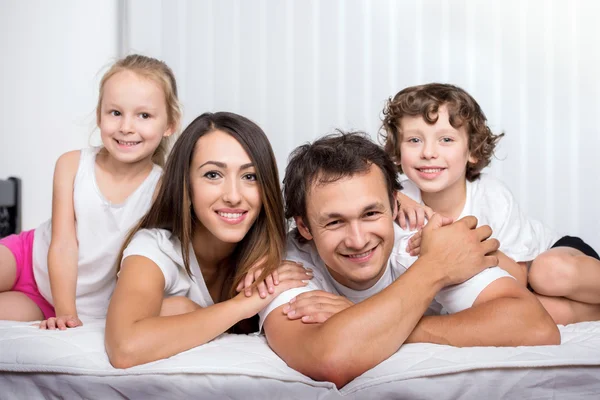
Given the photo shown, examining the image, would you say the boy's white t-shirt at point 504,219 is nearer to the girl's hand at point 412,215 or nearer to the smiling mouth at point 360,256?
the girl's hand at point 412,215

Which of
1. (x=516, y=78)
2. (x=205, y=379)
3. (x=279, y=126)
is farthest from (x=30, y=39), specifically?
(x=205, y=379)

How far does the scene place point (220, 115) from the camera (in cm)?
191

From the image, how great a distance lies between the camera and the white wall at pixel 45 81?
141 inches

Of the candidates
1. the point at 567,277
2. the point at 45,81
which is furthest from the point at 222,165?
the point at 45,81

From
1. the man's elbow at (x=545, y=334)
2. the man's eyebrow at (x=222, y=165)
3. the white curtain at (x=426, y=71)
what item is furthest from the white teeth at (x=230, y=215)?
the white curtain at (x=426, y=71)

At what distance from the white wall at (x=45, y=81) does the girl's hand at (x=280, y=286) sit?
7.15 feet

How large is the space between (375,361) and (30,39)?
2960mm

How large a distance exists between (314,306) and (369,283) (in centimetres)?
29

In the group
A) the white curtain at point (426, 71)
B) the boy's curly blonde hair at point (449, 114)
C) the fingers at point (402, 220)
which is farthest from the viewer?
the white curtain at point (426, 71)

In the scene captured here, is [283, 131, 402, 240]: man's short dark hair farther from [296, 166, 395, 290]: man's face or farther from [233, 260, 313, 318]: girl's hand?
[233, 260, 313, 318]: girl's hand

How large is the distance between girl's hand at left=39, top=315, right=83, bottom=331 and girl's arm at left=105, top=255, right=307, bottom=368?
0.25 metres

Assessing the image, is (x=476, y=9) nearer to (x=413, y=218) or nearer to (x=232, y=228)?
(x=413, y=218)

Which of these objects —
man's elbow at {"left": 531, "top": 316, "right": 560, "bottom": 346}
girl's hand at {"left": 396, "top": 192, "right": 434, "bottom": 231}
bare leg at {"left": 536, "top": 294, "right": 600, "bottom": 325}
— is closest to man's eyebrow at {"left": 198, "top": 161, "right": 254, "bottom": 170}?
girl's hand at {"left": 396, "top": 192, "right": 434, "bottom": 231}

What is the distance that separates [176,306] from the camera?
1.79 metres
